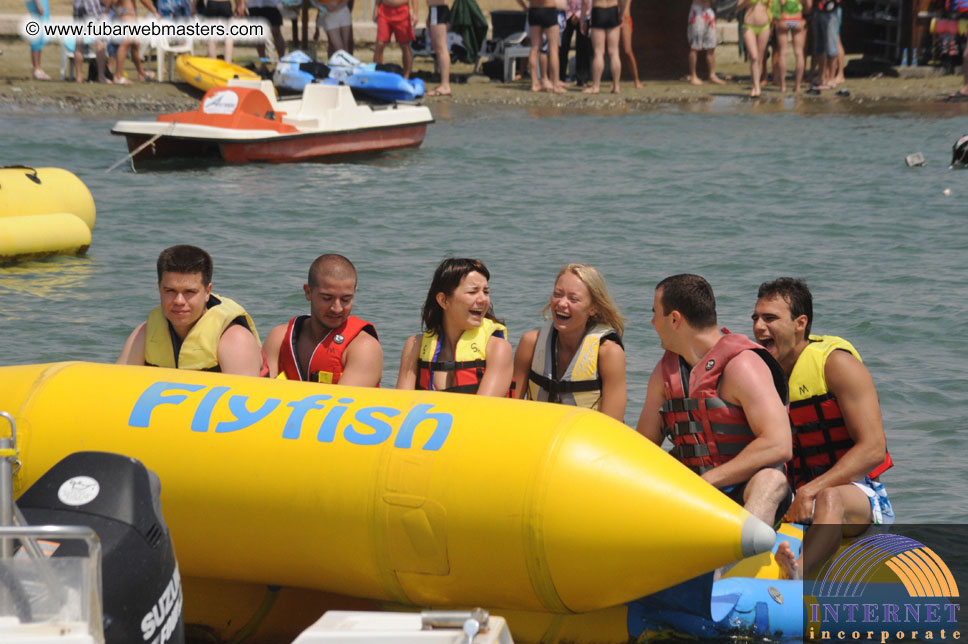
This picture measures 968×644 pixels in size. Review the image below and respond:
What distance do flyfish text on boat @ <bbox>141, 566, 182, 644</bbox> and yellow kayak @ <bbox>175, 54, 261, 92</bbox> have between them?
42.1ft

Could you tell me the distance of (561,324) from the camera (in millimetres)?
4762

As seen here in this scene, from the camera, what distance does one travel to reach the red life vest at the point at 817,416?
4.49m

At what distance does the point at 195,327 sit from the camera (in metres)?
4.70

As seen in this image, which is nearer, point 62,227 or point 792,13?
point 62,227

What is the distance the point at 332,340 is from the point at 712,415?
1.50 meters

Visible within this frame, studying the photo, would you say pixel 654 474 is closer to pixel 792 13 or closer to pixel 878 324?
pixel 878 324

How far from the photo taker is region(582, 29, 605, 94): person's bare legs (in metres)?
16.8

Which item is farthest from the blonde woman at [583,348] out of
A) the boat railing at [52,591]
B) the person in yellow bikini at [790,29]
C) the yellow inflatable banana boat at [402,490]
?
the person in yellow bikini at [790,29]

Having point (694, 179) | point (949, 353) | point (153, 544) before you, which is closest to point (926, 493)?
point (949, 353)

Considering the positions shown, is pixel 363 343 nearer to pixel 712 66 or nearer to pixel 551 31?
pixel 551 31

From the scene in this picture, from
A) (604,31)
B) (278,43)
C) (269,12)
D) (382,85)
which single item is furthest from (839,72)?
(269,12)

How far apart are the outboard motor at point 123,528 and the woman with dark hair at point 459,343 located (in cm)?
168

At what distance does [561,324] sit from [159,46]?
511 inches

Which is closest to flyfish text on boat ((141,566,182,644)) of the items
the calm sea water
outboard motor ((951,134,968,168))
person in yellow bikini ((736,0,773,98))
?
the calm sea water
